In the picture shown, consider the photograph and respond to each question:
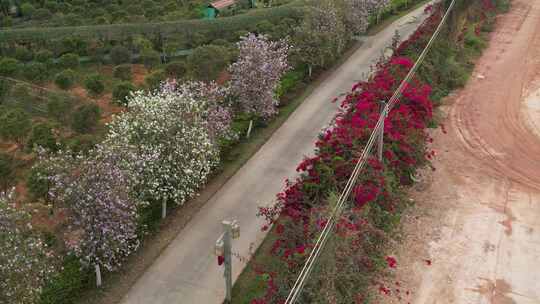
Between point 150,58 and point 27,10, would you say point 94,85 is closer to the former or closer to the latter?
point 150,58

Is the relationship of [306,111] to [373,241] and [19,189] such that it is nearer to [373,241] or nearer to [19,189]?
[373,241]

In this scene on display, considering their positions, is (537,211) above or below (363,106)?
below

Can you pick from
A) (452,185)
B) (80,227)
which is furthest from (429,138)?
(80,227)

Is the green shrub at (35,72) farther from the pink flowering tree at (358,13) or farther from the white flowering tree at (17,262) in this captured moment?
the white flowering tree at (17,262)

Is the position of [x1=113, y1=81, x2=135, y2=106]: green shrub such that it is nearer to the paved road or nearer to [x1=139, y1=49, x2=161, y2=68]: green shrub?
[x1=139, y1=49, x2=161, y2=68]: green shrub

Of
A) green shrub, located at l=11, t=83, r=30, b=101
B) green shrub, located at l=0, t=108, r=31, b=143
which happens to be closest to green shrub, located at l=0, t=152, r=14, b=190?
green shrub, located at l=0, t=108, r=31, b=143

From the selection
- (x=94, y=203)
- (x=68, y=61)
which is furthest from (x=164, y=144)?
(x=68, y=61)

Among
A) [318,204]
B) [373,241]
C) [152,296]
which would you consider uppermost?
[318,204]
